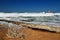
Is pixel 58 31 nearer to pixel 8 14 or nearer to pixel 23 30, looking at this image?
pixel 23 30

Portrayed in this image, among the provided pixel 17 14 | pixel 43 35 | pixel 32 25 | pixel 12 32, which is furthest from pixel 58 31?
pixel 17 14

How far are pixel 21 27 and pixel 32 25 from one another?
1.73ft

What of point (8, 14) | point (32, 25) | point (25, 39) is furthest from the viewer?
point (8, 14)

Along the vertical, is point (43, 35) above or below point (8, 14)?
below

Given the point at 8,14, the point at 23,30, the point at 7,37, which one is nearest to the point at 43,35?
the point at 23,30

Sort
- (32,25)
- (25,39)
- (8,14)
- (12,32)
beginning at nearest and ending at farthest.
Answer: (25,39) < (12,32) < (32,25) < (8,14)

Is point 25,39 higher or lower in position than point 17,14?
lower

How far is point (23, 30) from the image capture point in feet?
22.8

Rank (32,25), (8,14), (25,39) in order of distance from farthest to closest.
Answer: (8,14) → (32,25) → (25,39)

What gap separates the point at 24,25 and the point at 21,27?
32cm

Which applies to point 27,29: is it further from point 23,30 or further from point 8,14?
point 8,14


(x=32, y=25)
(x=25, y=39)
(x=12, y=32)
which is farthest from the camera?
(x=32, y=25)

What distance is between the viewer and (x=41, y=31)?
22.7 feet

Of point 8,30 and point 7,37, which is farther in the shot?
point 8,30
